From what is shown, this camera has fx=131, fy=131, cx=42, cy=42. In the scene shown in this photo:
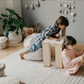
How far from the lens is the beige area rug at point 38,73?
5.99 ft

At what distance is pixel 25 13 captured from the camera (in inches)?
154

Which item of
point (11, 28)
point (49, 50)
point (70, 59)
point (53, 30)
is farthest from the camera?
point (11, 28)

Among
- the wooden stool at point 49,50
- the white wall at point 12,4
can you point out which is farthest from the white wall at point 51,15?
the wooden stool at point 49,50

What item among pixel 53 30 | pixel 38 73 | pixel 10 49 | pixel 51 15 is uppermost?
pixel 51 15

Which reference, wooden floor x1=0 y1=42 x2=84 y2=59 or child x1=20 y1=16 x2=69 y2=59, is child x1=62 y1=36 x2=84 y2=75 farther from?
wooden floor x1=0 y1=42 x2=84 y2=59

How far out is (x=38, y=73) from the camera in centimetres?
203

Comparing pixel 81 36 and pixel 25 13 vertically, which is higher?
pixel 25 13

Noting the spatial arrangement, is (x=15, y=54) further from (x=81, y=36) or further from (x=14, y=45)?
(x=81, y=36)

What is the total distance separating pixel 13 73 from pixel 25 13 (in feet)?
7.54

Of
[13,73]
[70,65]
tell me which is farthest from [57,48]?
[13,73]

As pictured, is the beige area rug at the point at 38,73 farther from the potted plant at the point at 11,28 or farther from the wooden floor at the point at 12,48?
the potted plant at the point at 11,28

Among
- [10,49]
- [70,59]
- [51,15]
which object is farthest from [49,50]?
[51,15]

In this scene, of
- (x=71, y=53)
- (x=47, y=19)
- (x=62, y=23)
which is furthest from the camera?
(x=47, y=19)

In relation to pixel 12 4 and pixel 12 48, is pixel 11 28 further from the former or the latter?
pixel 12 4
